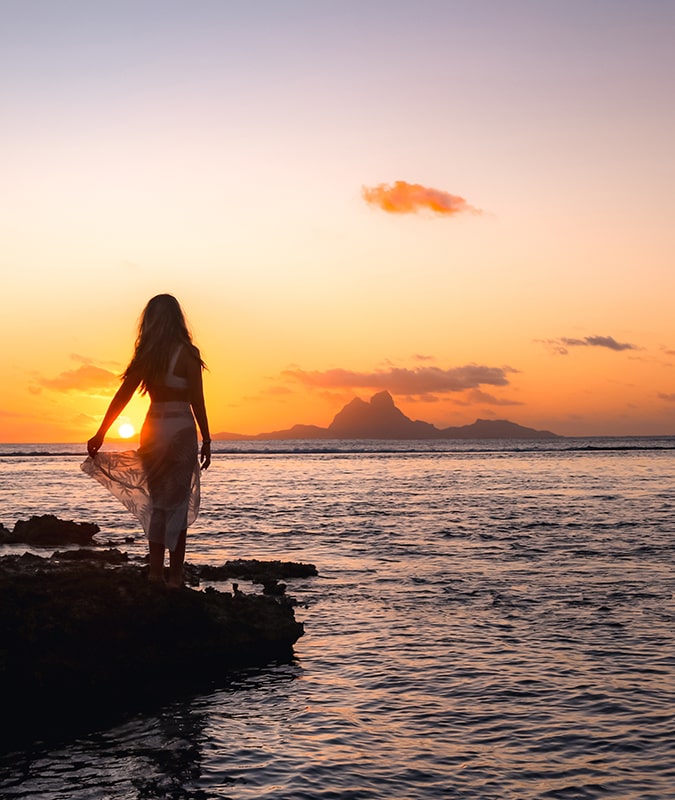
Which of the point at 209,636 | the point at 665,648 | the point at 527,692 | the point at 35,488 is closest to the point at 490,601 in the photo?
the point at 665,648

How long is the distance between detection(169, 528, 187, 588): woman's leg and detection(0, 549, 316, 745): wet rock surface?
144 millimetres

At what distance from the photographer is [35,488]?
170 feet

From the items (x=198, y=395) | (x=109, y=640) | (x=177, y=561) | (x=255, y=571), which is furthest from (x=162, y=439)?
(x=255, y=571)

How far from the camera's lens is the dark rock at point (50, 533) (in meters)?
22.1

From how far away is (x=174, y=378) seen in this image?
8.86 m

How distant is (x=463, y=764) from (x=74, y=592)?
4.73m

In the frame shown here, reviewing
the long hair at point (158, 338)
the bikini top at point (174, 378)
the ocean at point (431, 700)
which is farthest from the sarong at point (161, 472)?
the ocean at point (431, 700)

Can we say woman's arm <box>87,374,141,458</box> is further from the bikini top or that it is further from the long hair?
the bikini top

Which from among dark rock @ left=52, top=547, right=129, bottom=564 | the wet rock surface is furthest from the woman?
dark rock @ left=52, top=547, right=129, bottom=564

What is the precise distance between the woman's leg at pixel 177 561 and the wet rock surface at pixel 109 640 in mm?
144

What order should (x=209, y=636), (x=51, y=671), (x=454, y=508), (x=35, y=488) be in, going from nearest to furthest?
(x=51, y=671), (x=209, y=636), (x=454, y=508), (x=35, y=488)

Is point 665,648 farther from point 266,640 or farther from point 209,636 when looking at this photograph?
point 209,636

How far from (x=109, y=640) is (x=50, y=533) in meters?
14.9

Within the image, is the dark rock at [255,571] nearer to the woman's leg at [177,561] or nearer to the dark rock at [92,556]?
the dark rock at [92,556]
